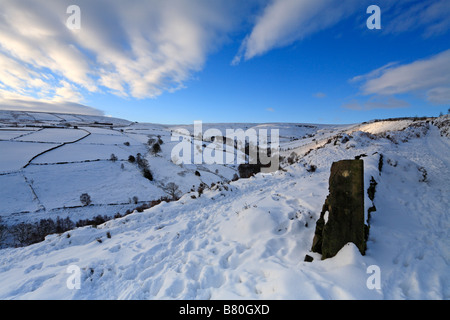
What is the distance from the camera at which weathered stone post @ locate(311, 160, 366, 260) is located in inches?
183

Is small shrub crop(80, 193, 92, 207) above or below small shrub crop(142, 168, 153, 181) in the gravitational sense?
below

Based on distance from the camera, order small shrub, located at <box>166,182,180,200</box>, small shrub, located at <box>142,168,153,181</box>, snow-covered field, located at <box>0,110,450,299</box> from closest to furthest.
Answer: snow-covered field, located at <box>0,110,450,299</box> → small shrub, located at <box>166,182,180,200</box> → small shrub, located at <box>142,168,153,181</box>

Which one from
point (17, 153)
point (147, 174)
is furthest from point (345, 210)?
point (17, 153)

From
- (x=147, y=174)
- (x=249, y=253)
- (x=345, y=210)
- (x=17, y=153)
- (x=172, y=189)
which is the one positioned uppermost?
(x=17, y=153)

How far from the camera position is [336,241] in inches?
190

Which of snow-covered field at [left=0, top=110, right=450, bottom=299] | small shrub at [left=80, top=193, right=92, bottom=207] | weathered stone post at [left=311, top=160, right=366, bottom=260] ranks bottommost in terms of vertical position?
Result: small shrub at [left=80, top=193, right=92, bottom=207]

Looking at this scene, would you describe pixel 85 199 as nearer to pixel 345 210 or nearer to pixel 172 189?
pixel 172 189

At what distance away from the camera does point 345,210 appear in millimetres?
4750

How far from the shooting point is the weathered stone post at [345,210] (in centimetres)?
464

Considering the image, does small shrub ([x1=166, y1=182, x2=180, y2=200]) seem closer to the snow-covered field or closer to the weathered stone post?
the snow-covered field

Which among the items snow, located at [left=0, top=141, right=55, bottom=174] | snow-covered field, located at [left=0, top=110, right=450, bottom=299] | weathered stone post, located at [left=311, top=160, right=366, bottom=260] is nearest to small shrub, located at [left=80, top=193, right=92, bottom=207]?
snow, located at [left=0, top=141, right=55, bottom=174]

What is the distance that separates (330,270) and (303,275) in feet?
2.26
